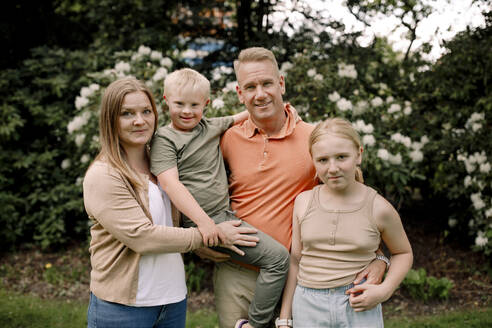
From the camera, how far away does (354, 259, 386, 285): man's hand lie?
2133 mm

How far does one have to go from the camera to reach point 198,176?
239 cm

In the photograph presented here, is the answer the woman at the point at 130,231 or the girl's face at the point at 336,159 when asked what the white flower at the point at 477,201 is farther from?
the woman at the point at 130,231

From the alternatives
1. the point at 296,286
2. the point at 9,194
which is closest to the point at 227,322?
the point at 296,286

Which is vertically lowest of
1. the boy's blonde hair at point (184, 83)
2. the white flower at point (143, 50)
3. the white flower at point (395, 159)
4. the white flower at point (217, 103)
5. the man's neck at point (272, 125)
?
the white flower at point (395, 159)

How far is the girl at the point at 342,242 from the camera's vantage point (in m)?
2.12

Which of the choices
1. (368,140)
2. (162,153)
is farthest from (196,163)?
(368,140)

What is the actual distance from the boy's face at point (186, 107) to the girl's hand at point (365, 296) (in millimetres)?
1180

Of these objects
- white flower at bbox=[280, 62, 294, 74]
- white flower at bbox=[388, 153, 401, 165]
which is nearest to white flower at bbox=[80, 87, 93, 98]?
white flower at bbox=[280, 62, 294, 74]

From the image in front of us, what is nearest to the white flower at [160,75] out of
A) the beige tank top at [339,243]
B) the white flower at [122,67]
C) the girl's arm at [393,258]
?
the white flower at [122,67]

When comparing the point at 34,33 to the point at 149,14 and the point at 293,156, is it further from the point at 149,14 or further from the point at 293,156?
the point at 293,156

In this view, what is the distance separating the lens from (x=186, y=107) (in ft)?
7.92

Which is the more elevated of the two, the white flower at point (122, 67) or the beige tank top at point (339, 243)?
the white flower at point (122, 67)

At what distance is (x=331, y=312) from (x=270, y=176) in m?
0.77

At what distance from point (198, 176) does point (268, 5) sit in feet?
15.8
